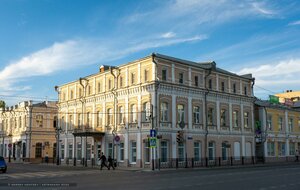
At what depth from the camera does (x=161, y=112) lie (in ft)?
120

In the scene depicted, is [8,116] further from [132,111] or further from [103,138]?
[132,111]

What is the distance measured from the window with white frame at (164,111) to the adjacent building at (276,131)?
16.4m

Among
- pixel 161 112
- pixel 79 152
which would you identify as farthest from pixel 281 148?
pixel 79 152

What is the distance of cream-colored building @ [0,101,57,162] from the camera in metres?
61.4

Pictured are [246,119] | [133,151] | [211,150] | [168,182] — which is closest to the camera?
[168,182]

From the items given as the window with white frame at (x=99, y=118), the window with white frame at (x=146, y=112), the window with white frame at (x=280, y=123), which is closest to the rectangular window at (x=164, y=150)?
the window with white frame at (x=146, y=112)

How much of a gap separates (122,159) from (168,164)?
18.5 ft

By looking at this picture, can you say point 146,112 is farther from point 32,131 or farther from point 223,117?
point 32,131

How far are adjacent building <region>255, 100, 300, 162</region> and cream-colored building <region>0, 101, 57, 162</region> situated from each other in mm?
34708

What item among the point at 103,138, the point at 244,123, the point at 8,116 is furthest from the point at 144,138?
the point at 8,116

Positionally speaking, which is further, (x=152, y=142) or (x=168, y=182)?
(x=152, y=142)

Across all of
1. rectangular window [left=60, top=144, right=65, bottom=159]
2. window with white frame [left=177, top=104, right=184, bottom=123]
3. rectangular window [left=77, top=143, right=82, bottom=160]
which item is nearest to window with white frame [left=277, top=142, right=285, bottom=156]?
window with white frame [left=177, top=104, right=184, bottom=123]

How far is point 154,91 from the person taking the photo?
3594 centimetres

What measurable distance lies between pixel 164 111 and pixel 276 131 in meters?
22.2
